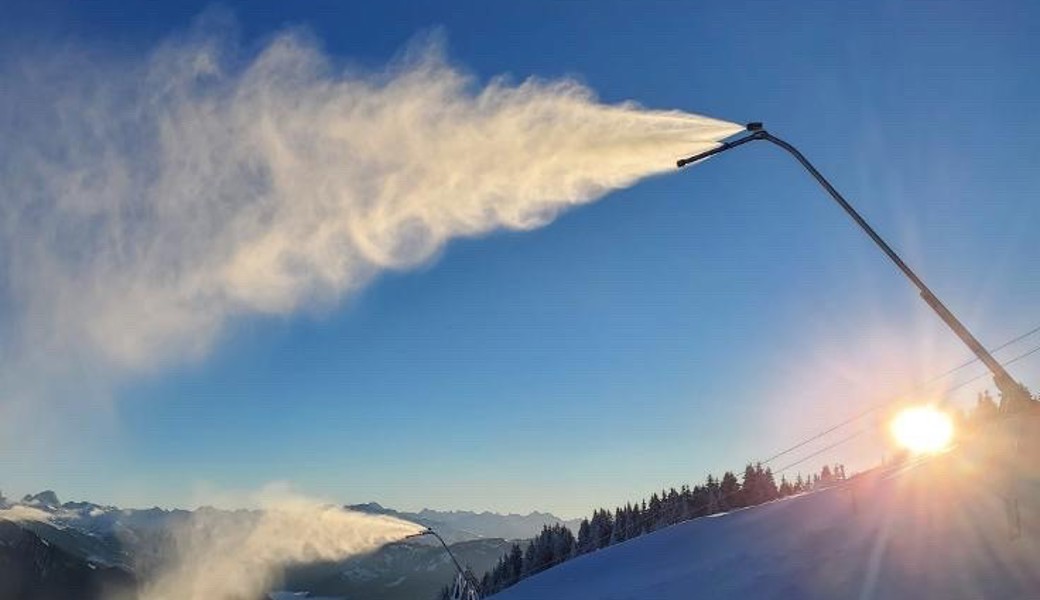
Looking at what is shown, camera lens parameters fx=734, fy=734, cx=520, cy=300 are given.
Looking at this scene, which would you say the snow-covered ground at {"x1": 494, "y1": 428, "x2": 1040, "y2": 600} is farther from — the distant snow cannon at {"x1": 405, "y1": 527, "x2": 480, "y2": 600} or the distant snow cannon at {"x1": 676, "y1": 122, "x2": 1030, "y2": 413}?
the distant snow cannon at {"x1": 405, "y1": 527, "x2": 480, "y2": 600}

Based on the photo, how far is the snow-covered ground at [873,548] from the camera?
14000mm

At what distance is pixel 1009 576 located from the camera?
1330 cm

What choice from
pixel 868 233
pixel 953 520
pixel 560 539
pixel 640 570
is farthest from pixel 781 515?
pixel 560 539

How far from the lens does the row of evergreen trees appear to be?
358 feet

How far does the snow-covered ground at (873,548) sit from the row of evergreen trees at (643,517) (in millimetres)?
84847

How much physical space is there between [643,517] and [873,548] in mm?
108554

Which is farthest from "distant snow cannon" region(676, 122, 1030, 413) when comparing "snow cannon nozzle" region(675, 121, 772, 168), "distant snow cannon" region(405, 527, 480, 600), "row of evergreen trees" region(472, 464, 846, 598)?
"row of evergreen trees" region(472, 464, 846, 598)

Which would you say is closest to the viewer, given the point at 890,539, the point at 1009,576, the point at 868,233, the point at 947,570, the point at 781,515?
the point at 1009,576

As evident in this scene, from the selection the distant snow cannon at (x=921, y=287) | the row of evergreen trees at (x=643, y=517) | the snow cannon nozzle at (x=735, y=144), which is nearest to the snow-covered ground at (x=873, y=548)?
the distant snow cannon at (x=921, y=287)

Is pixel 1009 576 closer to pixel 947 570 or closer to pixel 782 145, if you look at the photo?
pixel 947 570

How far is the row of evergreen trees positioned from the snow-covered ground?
84.8 metres

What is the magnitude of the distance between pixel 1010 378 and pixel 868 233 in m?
3.90

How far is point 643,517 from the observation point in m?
120

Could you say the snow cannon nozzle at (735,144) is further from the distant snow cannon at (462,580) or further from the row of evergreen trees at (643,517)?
the row of evergreen trees at (643,517)
